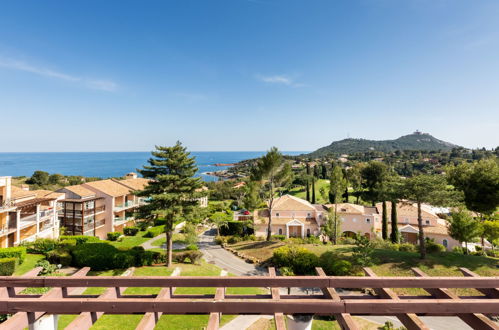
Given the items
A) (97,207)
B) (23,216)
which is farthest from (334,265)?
(23,216)

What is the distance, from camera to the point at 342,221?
33.7 meters

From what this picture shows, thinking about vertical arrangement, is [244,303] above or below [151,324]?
above

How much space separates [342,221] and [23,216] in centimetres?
3853

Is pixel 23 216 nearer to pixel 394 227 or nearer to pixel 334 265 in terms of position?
pixel 334 265

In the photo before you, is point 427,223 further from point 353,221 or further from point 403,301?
point 403,301

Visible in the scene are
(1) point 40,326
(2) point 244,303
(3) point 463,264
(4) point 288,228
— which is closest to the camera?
(2) point 244,303

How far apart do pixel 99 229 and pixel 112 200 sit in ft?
13.6

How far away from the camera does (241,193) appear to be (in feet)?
210

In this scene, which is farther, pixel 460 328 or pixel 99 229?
pixel 99 229

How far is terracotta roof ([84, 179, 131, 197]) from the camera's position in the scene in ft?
104

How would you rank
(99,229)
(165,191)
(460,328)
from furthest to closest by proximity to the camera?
(99,229)
(165,191)
(460,328)

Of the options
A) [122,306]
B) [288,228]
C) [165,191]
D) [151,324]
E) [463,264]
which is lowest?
[288,228]

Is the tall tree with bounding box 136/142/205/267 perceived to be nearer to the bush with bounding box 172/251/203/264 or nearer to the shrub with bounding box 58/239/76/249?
the bush with bounding box 172/251/203/264

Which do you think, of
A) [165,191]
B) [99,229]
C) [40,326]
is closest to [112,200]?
[99,229]
